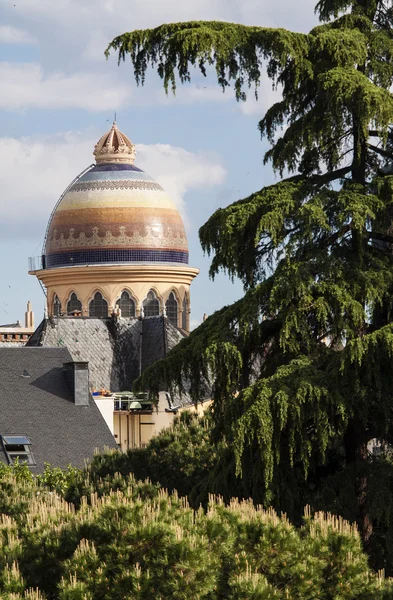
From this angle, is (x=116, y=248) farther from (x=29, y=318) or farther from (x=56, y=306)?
(x=29, y=318)

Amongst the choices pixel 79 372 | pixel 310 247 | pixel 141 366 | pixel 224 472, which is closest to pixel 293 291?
pixel 310 247

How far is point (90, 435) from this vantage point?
45.4 meters

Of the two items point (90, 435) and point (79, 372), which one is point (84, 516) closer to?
point (90, 435)

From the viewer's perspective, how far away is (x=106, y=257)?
3103 inches

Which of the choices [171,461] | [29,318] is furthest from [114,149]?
[171,461]

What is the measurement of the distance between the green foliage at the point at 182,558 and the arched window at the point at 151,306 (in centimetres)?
5666

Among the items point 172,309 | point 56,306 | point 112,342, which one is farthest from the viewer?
point 172,309

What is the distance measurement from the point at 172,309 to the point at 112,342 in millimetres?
9164

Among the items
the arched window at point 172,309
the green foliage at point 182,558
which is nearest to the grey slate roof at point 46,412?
the green foliage at point 182,558

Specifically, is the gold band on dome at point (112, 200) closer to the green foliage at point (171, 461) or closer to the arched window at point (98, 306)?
the arched window at point (98, 306)

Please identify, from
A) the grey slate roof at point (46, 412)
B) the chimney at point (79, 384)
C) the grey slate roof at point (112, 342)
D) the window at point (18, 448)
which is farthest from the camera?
the grey slate roof at point (112, 342)

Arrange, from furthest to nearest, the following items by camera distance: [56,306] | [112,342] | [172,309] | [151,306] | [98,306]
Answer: [172,309], [56,306], [151,306], [98,306], [112,342]

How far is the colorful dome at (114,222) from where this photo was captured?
7912cm

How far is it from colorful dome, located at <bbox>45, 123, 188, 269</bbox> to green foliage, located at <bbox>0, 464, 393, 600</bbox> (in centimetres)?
5830
